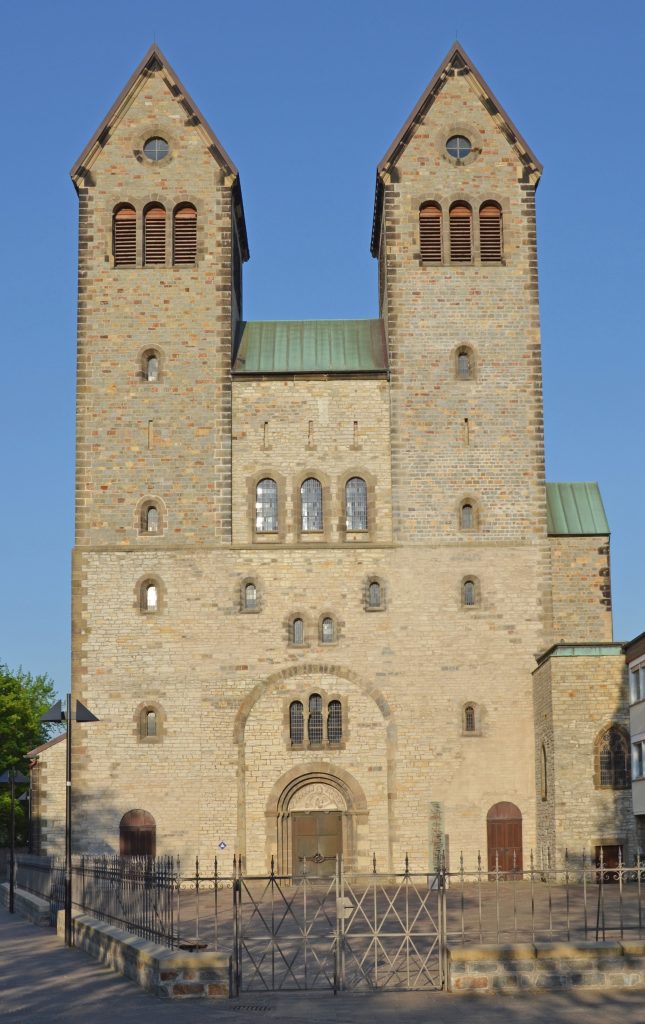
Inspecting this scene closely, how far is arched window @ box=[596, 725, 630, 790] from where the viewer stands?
4175cm

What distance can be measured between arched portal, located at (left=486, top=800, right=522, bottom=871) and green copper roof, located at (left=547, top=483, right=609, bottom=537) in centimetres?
893

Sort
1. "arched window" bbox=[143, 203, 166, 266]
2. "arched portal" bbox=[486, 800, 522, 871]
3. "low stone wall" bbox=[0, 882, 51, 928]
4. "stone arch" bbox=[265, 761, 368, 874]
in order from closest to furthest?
"low stone wall" bbox=[0, 882, 51, 928]
"arched portal" bbox=[486, 800, 522, 871]
"stone arch" bbox=[265, 761, 368, 874]
"arched window" bbox=[143, 203, 166, 266]

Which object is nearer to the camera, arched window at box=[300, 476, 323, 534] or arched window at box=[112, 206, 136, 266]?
arched window at box=[300, 476, 323, 534]

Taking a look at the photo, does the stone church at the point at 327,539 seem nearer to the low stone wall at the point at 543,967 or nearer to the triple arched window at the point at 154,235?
the triple arched window at the point at 154,235

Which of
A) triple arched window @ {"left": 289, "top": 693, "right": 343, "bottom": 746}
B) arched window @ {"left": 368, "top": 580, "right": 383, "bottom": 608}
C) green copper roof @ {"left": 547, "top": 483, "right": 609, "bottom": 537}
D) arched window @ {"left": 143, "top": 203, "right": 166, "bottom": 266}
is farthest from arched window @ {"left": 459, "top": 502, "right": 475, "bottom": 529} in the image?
arched window @ {"left": 143, "top": 203, "right": 166, "bottom": 266}

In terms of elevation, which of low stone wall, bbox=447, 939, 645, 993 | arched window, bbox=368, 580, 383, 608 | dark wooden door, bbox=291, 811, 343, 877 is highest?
arched window, bbox=368, 580, 383, 608

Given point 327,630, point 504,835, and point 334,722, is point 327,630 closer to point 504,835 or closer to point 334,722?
point 334,722

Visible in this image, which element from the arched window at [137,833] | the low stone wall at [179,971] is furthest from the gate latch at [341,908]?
the arched window at [137,833]

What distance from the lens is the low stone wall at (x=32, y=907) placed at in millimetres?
32938

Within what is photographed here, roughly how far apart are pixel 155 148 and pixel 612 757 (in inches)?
962

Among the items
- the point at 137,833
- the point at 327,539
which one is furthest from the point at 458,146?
the point at 137,833

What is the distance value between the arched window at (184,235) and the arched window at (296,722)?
1475cm

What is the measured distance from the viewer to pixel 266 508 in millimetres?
46406

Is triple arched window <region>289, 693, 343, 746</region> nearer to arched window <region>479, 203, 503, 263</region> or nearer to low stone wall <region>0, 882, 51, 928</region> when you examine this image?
low stone wall <region>0, 882, 51, 928</region>
